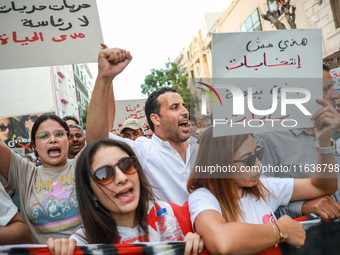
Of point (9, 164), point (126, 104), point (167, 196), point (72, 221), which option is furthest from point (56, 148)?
point (126, 104)

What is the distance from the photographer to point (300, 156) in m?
2.06

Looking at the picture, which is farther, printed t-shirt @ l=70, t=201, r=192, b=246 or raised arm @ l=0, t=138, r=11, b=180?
raised arm @ l=0, t=138, r=11, b=180

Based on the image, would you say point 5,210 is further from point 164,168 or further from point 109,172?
point 164,168

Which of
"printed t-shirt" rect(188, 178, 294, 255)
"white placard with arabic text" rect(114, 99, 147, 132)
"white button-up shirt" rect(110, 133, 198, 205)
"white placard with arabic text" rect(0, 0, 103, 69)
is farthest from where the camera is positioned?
"white placard with arabic text" rect(114, 99, 147, 132)

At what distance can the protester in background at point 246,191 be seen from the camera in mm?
1424

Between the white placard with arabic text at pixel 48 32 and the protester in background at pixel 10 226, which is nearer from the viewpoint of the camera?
the protester in background at pixel 10 226

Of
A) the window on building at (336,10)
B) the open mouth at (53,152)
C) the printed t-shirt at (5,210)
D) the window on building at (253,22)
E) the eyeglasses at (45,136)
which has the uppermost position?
the window on building at (253,22)

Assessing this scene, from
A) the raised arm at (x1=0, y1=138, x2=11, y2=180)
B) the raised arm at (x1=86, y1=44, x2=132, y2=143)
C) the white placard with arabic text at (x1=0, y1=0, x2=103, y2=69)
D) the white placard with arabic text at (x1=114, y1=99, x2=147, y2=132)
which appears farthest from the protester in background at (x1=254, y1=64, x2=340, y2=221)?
the white placard with arabic text at (x1=114, y1=99, x2=147, y2=132)

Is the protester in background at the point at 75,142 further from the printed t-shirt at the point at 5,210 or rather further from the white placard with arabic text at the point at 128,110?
the white placard with arabic text at the point at 128,110

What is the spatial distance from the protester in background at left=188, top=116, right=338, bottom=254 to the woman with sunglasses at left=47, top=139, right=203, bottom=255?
0.15 metres

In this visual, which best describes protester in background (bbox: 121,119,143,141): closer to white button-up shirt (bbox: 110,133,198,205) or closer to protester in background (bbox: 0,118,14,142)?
white button-up shirt (bbox: 110,133,198,205)

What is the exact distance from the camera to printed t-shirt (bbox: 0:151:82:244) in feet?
6.33

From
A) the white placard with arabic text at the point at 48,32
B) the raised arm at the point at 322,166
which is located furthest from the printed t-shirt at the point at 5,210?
the raised arm at the point at 322,166

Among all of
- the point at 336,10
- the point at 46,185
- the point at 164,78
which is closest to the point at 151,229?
the point at 46,185
